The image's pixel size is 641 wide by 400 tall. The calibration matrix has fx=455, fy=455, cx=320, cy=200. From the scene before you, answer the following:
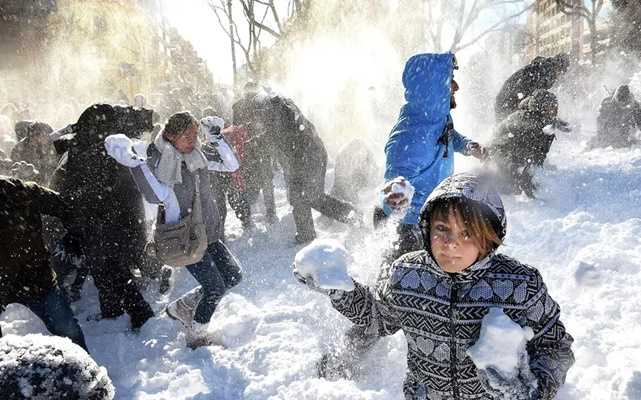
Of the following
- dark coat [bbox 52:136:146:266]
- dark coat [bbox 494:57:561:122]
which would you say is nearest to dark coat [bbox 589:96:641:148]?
dark coat [bbox 494:57:561:122]

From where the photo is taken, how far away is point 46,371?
1461 mm

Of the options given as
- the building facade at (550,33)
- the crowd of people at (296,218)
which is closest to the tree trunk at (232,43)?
the crowd of people at (296,218)

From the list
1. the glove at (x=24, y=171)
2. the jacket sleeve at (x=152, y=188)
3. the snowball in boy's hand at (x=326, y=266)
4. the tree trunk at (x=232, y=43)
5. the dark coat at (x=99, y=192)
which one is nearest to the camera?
the snowball in boy's hand at (x=326, y=266)

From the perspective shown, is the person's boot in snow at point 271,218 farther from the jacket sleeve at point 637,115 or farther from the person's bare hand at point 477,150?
the jacket sleeve at point 637,115

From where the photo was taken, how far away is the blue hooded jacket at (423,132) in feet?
10.1

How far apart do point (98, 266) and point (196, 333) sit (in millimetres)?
1224

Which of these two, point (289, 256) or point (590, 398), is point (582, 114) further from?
point (590, 398)

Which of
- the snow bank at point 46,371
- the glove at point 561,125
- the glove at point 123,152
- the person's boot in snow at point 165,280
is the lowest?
the person's boot in snow at point 165,280

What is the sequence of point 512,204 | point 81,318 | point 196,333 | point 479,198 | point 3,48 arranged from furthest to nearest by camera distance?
point 3,48
point 512,204
point 81,318
point 196,333
point 479,198

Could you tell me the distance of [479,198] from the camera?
1544mm

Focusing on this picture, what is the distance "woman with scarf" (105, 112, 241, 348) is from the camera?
131 inches

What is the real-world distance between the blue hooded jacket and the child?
135cm

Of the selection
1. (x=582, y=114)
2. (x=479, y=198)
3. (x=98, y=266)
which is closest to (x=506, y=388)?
(x=479, y=198)

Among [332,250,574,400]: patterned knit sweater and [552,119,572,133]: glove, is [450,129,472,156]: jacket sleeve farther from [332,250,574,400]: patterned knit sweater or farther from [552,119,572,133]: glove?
[552,119,572,133]: glove
